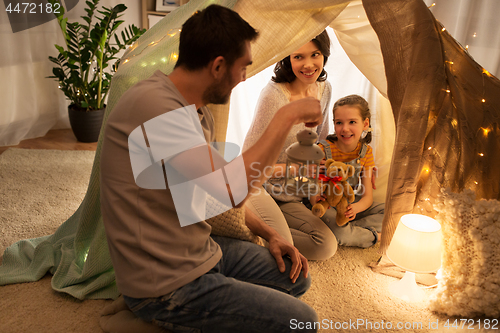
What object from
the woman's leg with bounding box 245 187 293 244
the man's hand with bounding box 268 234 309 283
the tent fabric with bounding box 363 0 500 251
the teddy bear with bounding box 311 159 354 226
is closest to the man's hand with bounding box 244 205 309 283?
the man's hand with bounding box 268 234 309 283

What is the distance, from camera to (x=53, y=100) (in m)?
3.41

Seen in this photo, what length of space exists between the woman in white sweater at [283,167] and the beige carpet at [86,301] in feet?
0.39

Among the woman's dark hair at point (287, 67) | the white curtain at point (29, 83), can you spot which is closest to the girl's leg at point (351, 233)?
the woman's dark hair at point (287, 67)

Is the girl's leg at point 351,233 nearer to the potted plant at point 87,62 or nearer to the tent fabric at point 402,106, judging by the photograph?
the tent fabric at point 402,106

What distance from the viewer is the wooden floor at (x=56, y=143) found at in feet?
10.1

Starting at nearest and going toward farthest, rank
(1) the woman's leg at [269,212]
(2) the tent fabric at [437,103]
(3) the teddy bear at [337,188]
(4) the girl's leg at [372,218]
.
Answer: (2) the tent fabric at [437,103]
(3) the teddy bear at [337,188]
(1) the woman's leg at [269,212]
(4) the girl's leg at [372,218]

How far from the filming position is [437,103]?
147cm

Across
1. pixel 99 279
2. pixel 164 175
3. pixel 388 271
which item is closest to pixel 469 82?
pixel 388 271

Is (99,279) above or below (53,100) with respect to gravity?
below

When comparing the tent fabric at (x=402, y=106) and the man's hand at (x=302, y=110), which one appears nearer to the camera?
the man's hand at (x=302, y=110)

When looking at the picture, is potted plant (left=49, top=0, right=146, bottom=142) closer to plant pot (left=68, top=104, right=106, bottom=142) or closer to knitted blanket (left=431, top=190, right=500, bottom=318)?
plant pot (left=68, top=104, right=106, bottom=142)

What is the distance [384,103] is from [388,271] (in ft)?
3.15

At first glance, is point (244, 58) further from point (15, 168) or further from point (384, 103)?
point (15, 168)

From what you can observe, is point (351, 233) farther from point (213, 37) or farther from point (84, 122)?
point (84, 122)
